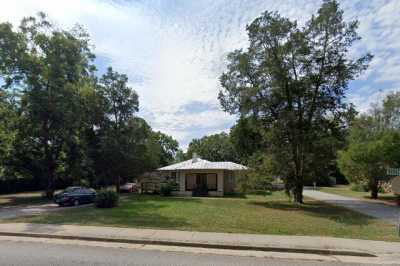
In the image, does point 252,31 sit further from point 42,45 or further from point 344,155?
point 42,45

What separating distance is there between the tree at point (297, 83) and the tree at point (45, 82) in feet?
52.5

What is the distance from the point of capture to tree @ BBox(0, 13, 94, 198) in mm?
26812

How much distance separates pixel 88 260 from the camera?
7.47 m

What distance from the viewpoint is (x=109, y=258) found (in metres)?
7.72

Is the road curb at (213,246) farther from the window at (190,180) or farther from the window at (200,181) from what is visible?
the window at (190,180)

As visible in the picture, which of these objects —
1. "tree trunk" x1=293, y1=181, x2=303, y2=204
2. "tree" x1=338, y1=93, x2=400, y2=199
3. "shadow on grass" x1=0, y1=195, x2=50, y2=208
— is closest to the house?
"tree trunk" x1=293, y1=181, x2=303, y2=204

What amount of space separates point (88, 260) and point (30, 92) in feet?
79.6

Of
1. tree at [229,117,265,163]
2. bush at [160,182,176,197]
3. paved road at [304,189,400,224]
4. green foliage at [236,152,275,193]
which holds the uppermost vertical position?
tree at [229,117,265,163]

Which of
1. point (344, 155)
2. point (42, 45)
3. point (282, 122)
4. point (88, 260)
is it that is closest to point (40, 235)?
point (88, 260)

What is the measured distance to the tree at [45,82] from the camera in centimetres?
2681

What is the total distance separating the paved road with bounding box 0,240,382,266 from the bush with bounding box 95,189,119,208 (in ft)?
32.8

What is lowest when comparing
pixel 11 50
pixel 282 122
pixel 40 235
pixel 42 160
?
pixel 40 235

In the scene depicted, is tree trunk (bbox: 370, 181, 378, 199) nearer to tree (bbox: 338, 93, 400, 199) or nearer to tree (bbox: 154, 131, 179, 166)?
tree (bbox: 338, 93, 400, 199)

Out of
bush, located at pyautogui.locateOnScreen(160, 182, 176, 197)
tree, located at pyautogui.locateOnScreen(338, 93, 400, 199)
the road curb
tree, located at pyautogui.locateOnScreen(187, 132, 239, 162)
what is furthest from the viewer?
tree, located at pyautogui.locateOnScreen(187, 132, 239, 162)
